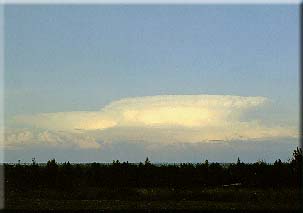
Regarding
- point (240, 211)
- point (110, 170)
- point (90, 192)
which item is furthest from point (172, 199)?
point (110, 170)

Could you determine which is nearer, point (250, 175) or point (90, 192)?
point (90, 192)

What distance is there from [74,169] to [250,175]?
1462cm

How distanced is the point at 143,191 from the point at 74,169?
9196mm

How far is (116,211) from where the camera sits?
22.6 metres

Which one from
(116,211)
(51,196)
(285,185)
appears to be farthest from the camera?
(285,185)

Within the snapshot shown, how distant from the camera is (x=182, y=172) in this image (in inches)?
A: 1651

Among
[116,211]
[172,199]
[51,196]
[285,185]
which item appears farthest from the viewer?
[285,185]

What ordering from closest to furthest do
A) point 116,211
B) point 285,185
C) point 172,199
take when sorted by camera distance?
1. point 116,211
2. point 172,199
3. point 285,185

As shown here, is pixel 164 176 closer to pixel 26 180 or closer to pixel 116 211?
pixel 26 180

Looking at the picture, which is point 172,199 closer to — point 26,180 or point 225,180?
point 225,180

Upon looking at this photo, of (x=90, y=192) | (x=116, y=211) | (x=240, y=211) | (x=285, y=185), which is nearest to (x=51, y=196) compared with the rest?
(x=90, y=192)

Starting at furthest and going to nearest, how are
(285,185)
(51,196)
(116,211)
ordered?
(285,185) → (51,196) → (116,211)

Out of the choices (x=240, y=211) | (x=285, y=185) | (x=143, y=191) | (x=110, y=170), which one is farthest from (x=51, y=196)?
(x=285, y=185)

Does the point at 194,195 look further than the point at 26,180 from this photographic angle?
No
